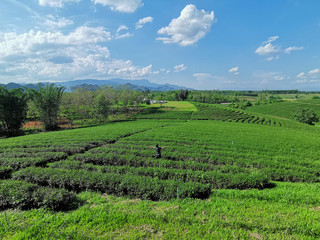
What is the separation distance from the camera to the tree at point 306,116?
207 ft

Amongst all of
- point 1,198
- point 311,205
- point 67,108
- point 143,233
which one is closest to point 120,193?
point 143,233

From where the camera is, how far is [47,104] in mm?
44594

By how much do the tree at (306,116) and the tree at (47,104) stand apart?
10501 cm

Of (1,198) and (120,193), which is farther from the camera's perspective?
(120,193)

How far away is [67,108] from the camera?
5597 cm

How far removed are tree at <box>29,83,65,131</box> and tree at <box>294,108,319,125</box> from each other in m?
105

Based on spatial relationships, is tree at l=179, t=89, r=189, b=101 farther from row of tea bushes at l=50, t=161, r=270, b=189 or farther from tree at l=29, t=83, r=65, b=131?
row of tea bushes at l=50, t=161, r=270, b=189

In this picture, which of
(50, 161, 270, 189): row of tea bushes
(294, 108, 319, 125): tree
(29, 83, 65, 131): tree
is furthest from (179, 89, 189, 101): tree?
(50, 161, 270, 189): row of tea bushes

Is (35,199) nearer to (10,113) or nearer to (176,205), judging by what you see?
(176,205)

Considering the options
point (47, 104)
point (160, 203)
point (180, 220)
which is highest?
point (47, 104)

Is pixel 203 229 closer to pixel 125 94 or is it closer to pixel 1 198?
pixel 1 198

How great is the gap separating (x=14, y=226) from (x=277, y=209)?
1176 cm

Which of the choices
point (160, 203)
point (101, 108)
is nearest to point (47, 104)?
point (101, 108)

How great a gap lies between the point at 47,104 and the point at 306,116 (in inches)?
4244
